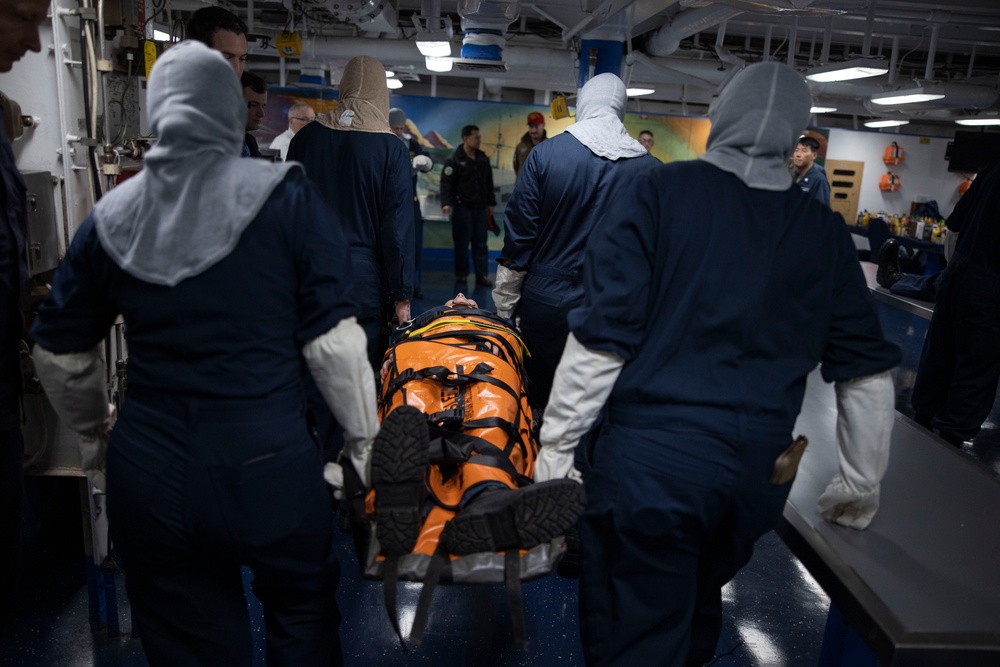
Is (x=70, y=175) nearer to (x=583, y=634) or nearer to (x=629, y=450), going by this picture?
(x=629, y=450)

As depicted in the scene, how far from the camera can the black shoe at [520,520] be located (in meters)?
1.69

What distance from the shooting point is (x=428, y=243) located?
35.9 ft

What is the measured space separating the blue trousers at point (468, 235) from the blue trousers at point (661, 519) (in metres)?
6.68

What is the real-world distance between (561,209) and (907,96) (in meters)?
6.92

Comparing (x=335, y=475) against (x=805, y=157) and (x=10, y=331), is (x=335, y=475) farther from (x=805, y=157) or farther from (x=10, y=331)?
(x=805, y=157)

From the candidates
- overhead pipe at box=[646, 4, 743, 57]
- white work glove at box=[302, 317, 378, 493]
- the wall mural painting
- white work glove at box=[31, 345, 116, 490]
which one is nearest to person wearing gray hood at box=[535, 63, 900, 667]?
white work glove at box=[302, 317, 378, 493]

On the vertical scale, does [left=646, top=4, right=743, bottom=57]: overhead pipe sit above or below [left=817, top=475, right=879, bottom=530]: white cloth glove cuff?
above

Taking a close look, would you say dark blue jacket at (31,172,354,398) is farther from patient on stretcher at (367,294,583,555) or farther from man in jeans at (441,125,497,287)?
man in jeans at (441,125,497,287)

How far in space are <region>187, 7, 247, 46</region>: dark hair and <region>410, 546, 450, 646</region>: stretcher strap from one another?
208 centimetres

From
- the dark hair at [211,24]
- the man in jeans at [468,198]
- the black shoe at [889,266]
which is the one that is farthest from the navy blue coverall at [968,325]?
the man in jeans at [468,198]

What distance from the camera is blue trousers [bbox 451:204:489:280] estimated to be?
826 cm

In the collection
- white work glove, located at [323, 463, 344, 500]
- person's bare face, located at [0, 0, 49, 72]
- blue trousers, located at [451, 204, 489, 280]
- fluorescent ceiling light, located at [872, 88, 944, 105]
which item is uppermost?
fluorescent ceiling light, located at [872, 88, 944, 105]

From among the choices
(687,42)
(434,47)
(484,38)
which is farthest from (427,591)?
(687,42)

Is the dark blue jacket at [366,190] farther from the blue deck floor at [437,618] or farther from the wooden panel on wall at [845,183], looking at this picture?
the wooden panel on wall at [845,183]
